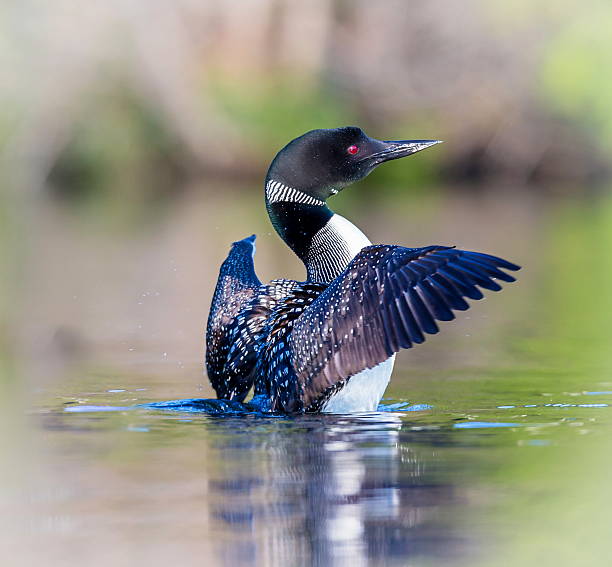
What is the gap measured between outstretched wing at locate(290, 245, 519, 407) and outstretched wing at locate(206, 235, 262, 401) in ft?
2.78

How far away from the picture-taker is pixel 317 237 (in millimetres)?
6414

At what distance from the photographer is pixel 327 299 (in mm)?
5516

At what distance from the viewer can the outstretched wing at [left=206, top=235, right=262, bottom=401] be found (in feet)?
20.9

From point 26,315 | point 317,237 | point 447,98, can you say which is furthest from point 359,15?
point 317,237

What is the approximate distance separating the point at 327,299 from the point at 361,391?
1.61ft

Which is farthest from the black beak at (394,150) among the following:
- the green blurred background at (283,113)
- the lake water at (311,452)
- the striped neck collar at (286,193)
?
the green blurred background at (283,113)

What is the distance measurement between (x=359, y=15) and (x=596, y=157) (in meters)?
5.93

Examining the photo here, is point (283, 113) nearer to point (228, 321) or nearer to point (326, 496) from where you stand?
point (228, 321)

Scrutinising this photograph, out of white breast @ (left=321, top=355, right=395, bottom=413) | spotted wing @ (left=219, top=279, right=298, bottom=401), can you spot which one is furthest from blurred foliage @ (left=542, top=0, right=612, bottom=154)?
white breast @ (left=321, top=355, right=395, bottom=413)

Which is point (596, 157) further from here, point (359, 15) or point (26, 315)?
point (26, 315)

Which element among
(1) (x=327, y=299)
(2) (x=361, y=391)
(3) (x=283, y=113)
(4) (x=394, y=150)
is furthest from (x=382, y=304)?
(3) (x=283, y=113)

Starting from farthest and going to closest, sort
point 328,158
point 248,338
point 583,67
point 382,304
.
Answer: point 583,67 → point 328,158 → point 248,338 → point 382,304

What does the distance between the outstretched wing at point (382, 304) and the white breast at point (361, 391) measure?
182 mm

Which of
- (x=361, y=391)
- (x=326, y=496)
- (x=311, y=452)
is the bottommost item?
(x=326, y=496)
